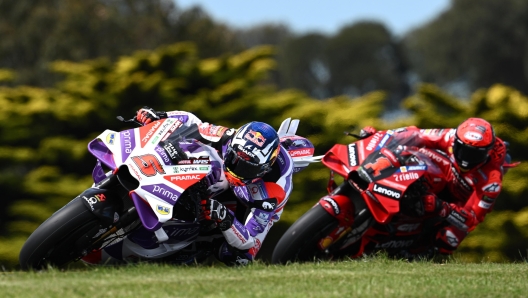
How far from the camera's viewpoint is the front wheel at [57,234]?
21.3 ft

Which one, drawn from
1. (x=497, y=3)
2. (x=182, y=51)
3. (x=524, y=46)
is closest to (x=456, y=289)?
(x=182, y=51)

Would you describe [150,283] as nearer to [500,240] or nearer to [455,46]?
[500,240]

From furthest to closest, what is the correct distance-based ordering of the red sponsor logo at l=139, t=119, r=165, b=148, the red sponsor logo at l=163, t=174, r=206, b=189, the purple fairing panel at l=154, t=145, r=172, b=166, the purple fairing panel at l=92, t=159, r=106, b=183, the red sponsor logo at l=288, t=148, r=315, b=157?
1. the red sponsor logo at l=288, t=148, r=315, b=157
2. the purple fairing panel at l=92, t=159, r=106, b=183
3. the red sponsor logo at l=139, t=119, r=165, b=148
4. the purple fairing panel at l=154, t=145, r=172, b=166
5. the red sponsor logo at l=163, t=174, r=206, b=189

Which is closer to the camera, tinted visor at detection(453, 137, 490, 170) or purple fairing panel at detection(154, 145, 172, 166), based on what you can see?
purple fairing panel at detection(154, 145, 172, 166)

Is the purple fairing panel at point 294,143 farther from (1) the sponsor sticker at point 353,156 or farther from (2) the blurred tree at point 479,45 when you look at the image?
(2) the blurred tree at point 479,45

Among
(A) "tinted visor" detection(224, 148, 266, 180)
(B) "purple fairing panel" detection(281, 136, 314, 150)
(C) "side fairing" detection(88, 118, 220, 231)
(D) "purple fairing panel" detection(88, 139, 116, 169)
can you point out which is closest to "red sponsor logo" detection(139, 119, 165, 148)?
(C) "side fairing" detection(88, 118, 220, 231)

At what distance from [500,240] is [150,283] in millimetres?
5705

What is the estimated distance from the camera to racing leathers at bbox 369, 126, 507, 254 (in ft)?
28.4

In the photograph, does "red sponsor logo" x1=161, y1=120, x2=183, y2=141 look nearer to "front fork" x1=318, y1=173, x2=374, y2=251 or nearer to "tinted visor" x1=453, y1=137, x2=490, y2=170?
"front fork" x1=318, y1=173, x2=374, y2=251

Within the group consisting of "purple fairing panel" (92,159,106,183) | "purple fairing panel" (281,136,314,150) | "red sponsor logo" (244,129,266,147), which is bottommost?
"purple fairing panel" (281,136,314,150)

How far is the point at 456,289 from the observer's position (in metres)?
6.04

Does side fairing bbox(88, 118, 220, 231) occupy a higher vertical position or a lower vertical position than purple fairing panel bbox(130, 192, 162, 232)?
higher

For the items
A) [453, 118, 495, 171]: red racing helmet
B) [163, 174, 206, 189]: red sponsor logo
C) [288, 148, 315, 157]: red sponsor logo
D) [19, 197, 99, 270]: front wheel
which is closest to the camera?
[19, 197, 99, 270]: front wheel

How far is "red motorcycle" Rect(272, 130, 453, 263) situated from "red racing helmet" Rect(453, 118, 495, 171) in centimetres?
20
